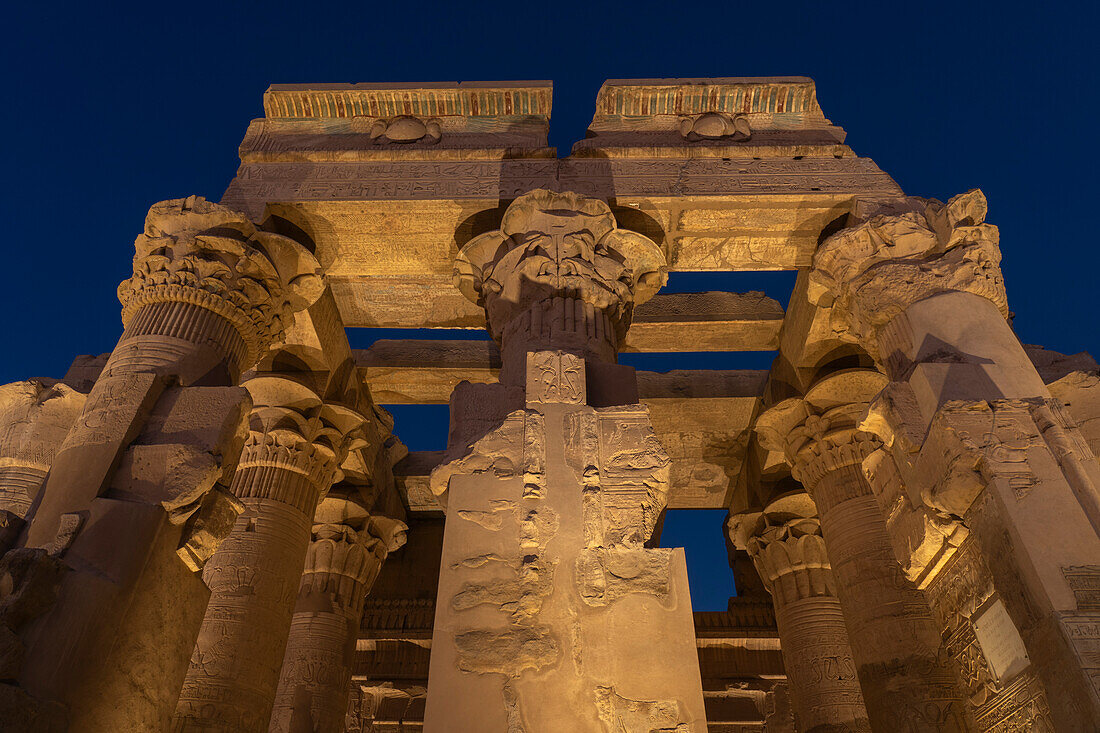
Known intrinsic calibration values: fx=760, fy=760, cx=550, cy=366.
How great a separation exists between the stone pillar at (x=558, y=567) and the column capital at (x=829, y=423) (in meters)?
4.11

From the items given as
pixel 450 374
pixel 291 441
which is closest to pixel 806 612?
pixel 450 374

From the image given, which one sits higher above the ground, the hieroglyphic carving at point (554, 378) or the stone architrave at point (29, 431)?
the stone architrave at point (29, 431)

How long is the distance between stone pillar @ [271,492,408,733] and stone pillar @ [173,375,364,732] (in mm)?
1076

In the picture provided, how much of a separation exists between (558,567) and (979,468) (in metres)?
2.62

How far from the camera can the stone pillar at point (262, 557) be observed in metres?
6.59

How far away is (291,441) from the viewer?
806 cm

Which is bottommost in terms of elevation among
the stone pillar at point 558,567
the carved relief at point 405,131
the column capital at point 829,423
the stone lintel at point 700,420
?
the stone pillar at point 558,567

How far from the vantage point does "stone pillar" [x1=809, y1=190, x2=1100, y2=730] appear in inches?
153

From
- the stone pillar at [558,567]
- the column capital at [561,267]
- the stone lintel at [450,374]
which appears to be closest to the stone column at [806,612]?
the stone lintel at [450,374]

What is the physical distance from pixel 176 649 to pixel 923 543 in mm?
4717

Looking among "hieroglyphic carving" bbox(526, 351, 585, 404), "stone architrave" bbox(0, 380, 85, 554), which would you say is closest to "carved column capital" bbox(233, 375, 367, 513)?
"stone architrave" bbox(0, 380, 85, 554)

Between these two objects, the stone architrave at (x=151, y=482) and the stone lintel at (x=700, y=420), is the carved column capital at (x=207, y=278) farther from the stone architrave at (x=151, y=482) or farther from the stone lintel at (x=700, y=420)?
the stone lintel at (x=700, y=420)

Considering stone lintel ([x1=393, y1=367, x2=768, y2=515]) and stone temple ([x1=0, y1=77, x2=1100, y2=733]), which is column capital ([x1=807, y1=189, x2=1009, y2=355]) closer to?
stone temple ([x1=0, y1=77, x2=1100, y2=733])

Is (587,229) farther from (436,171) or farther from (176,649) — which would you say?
(176,649)
